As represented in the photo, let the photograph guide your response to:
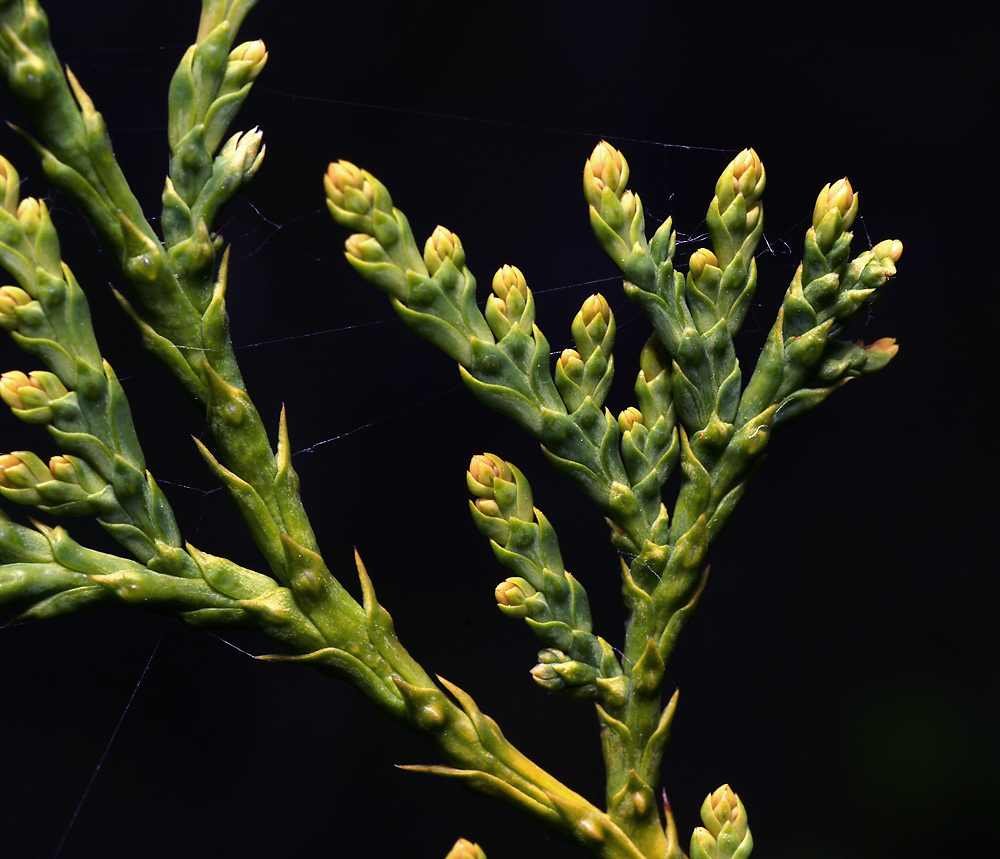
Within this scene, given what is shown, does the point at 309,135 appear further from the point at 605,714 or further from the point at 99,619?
the point at 605,714

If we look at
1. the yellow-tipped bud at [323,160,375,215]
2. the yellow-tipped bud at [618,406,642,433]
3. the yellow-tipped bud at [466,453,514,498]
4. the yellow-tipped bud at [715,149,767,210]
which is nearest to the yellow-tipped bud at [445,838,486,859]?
the yellow-tipped bud at [466,453,514,498]

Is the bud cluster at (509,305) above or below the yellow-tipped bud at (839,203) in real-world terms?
below

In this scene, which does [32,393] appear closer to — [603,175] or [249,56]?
[249,56]

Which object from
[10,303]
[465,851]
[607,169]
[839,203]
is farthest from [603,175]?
[465,851]

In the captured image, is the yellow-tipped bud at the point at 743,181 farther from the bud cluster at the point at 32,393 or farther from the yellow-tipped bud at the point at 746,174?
the bud cluster at the point at 32,393

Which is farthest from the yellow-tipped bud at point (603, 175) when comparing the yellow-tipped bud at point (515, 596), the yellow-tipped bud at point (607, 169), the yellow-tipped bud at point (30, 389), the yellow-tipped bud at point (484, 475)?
the yellow-tipped bud at point (30, 389)
